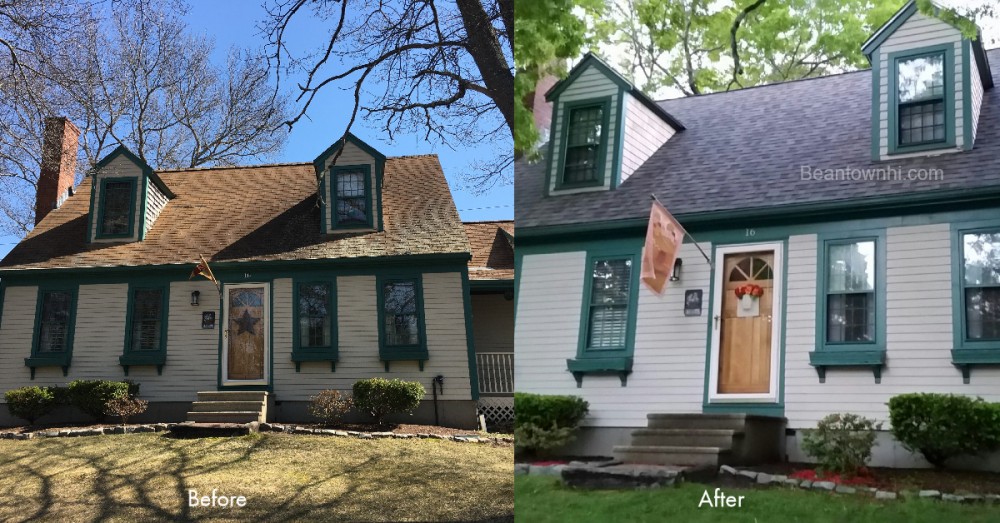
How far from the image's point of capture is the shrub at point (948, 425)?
3.87 m

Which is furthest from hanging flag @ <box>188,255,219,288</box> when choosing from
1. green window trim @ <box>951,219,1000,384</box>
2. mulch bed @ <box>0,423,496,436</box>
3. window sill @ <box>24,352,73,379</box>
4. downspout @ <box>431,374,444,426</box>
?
green window trim @ <box>951,219,1000,384</box>

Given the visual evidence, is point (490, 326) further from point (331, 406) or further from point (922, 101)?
point (922, 101)

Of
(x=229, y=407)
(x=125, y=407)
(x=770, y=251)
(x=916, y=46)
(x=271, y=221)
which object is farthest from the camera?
(x=271, y=221)

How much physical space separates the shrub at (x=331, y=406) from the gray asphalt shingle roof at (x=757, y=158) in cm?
275

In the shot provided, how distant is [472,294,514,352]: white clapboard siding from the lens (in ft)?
24.2

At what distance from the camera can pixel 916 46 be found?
14.2 ft

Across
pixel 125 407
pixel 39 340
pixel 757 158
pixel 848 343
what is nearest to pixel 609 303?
pixel 757 158

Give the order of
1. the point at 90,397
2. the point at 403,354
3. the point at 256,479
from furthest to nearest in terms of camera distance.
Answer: the point at 403,354 < the point at 90,397 < the point at 256,479

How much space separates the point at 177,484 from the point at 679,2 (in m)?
4.25

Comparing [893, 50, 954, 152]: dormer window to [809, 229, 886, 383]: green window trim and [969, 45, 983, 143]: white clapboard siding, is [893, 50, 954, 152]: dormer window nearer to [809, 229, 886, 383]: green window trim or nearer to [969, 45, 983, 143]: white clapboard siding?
[969, 45, 983, 143]: white clapboard siding

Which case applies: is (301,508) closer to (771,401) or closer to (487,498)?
(487,498)

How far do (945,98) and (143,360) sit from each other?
5.64m

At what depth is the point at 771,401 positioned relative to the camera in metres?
4.32

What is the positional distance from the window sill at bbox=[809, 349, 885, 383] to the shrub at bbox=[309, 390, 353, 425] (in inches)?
153
